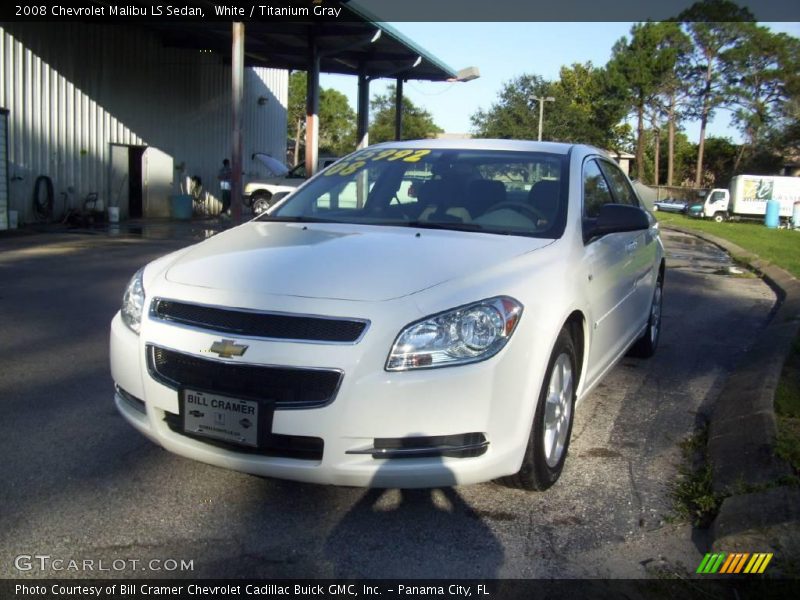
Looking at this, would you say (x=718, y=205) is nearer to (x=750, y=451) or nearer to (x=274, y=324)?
(x=750, y=451)

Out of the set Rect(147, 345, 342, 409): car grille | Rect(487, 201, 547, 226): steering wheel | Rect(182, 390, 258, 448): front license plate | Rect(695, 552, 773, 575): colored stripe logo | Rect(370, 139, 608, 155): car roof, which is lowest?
Rect(695, 552, 773, 575): colored stripe logo

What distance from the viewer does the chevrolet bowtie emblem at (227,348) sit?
3086 millimetres

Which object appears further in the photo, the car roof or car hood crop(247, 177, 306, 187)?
car hood crop(247, 177, 306, 187)

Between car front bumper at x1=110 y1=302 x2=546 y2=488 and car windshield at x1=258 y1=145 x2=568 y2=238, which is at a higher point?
car windshield at x1=258 y1=145 x2=568 y2=238

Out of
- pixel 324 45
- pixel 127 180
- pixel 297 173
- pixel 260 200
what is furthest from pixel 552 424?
pixel 297 173

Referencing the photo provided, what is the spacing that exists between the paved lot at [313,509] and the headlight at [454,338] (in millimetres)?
782

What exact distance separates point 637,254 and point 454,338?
2.86 meters

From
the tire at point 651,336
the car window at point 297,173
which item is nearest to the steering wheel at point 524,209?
the tire at point 651,336

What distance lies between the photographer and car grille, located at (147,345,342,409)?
9.92ft

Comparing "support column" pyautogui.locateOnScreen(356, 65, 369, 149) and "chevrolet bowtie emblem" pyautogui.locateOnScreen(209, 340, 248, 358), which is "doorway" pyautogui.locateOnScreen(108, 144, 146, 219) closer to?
"support column" pyautogui.locateOnScreen(356, 65, 369, 149)

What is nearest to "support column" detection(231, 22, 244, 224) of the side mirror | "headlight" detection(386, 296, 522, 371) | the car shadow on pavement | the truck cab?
the side mirror

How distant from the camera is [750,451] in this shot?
13.0ft

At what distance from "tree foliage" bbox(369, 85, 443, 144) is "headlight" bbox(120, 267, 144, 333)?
58.2 meters

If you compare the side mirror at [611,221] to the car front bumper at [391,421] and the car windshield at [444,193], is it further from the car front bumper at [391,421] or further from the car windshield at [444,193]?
the car front bumper at [391,421]
